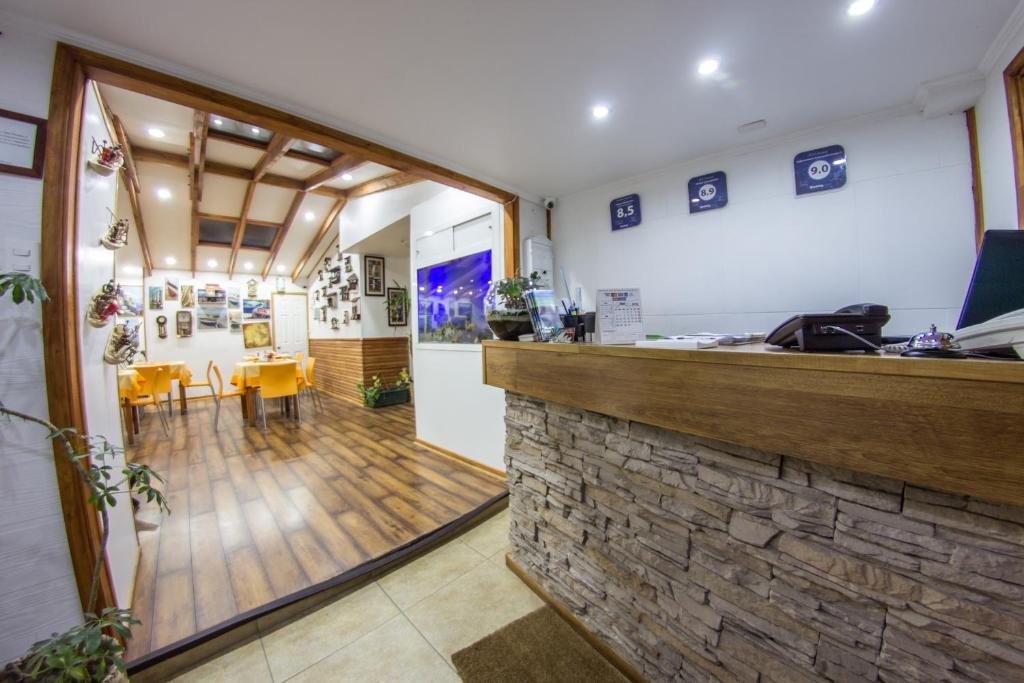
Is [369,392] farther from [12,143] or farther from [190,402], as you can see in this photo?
[12,143]

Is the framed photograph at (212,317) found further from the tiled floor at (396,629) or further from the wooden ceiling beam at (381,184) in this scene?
the tiled floor at (396,629)

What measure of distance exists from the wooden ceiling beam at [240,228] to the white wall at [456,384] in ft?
12.3

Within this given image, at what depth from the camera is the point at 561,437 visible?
5.39 feet

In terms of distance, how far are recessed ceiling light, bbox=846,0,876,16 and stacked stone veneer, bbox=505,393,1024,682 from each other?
63.5 inches

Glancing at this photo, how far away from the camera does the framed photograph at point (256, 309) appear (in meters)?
7.69

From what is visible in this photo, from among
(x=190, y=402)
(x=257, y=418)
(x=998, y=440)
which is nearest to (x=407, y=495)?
(x=998, y=440)

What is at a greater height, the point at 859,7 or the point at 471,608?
the point at 859,7

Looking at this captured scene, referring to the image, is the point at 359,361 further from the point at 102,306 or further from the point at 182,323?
the point at 102,306

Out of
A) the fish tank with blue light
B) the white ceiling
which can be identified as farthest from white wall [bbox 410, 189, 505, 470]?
the white ceiling

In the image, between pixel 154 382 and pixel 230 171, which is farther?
pixel 230 171

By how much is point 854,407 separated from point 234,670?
7.96 ft

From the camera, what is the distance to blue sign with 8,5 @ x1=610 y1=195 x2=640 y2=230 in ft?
8.87

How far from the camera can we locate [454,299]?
11.5 ft

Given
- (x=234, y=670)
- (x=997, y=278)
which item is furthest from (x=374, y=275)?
(x=997, y=278)
